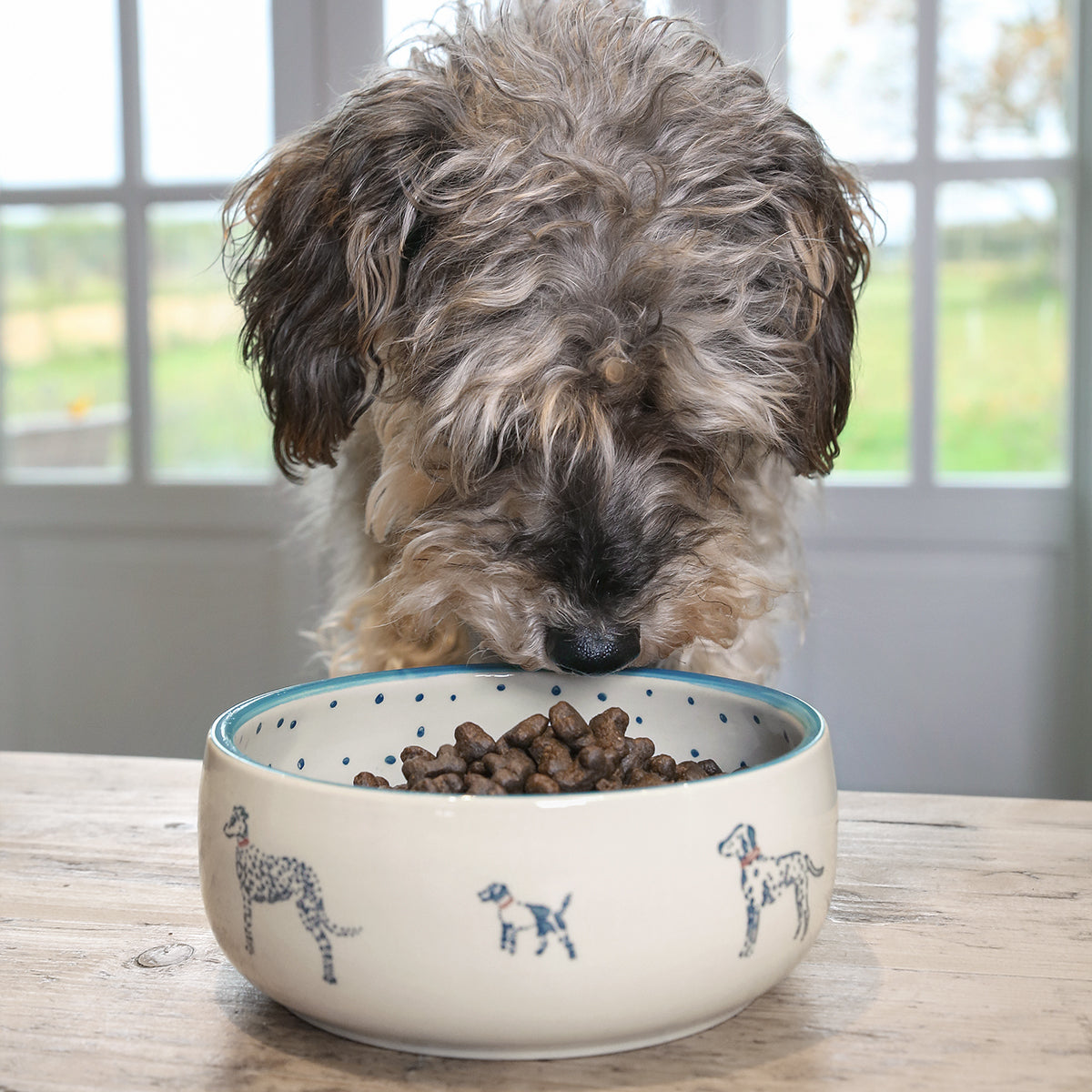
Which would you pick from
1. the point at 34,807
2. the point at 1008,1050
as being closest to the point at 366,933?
the point at 1008,1050

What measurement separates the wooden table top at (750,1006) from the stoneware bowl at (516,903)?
0.09ft

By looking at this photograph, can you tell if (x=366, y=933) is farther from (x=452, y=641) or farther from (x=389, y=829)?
(x=452, y=641)

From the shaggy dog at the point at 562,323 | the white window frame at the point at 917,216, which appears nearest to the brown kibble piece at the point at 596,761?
the shaggy dog at the point at 562,323

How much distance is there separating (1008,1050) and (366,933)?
1.10 ft

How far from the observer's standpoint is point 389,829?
1.95 feet

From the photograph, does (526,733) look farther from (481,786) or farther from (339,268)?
(339,268)

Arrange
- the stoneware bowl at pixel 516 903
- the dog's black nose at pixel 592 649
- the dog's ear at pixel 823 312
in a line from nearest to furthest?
the stoneware bowl at pixel 516 903, the dog's black nose at pixel 592 649, the dog's ear at pixel 823 312

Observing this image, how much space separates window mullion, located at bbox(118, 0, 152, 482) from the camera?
3035 mm

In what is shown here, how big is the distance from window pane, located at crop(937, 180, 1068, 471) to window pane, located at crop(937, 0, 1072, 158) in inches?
4.1

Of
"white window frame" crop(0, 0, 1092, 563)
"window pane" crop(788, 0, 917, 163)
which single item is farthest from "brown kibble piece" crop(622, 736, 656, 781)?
"window pane" crop(788, 0, 917, 163)

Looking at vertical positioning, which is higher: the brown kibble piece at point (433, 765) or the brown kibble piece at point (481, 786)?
the brown kibble piece at point (481, 786)

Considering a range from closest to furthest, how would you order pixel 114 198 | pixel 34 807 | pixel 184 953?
pixel 184 953 → pixel 34 807 → pixel 114 198

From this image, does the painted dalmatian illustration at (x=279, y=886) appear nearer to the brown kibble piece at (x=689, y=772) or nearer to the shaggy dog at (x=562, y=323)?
the brown kibble piece at (x=689, y=772)

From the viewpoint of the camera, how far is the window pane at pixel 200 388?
10.3 feet
